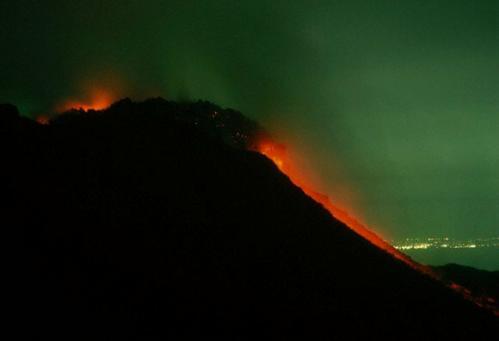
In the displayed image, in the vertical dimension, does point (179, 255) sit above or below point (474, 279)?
below

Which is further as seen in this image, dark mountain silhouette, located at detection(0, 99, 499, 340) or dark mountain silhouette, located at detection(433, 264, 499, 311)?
dark mountain silhouette, located at detection(433, 264, 499, 311)

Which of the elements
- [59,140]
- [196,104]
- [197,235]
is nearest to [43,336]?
[197,235]

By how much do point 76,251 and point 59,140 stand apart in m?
16.9

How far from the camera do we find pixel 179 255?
30.8 metres

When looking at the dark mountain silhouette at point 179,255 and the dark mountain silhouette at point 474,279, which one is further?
the dark mountain silhouette at point 474,279

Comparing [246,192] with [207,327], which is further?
[246,192]

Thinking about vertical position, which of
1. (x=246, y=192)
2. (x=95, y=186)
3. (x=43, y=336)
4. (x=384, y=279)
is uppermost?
(x=246, y=192)

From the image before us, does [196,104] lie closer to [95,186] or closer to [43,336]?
[95,186]

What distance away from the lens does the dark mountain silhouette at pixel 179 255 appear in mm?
24503

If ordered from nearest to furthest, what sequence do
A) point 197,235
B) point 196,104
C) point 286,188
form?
1. point 197,235
2. point 286,188
3. point 196,104

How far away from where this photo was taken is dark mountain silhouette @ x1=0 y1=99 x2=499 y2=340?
24.5 m

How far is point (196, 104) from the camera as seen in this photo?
7656cm

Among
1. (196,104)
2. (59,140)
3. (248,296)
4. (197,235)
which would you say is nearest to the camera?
(248,296)

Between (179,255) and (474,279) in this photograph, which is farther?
(474,279)
